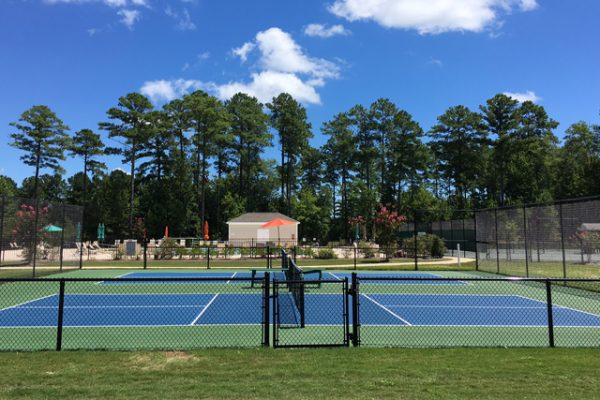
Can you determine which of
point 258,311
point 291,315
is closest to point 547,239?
point 291,315

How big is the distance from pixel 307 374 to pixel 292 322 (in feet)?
13.6

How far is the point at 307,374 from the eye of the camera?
5383mm

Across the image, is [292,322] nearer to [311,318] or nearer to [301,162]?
[311,318]

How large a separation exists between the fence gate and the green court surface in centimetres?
3

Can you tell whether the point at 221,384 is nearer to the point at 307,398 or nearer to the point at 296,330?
the point at 307,398

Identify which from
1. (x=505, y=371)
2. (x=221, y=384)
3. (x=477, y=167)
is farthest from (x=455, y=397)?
(x=477, y=167)

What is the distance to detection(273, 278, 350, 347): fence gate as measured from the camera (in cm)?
715

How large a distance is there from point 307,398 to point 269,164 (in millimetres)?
66291

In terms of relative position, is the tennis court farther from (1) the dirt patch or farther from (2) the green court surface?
(1) the dirt patch

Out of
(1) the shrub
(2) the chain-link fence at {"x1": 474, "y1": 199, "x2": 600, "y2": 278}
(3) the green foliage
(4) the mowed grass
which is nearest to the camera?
(4) the mowed grass

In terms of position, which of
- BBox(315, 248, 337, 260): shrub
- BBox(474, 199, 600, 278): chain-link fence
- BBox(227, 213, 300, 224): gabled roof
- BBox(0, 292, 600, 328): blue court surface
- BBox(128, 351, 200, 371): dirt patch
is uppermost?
BBox(227, 213, 300, 224): gabled roof

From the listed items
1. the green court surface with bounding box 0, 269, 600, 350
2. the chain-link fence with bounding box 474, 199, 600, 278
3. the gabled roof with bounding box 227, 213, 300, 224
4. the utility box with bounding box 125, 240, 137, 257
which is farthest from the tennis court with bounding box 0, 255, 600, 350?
the gabled roof with bounding box 227, 213, 300, 224

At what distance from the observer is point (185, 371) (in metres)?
5.49

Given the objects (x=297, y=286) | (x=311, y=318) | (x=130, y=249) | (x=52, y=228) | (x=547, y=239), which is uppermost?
(x=52, y=228)
